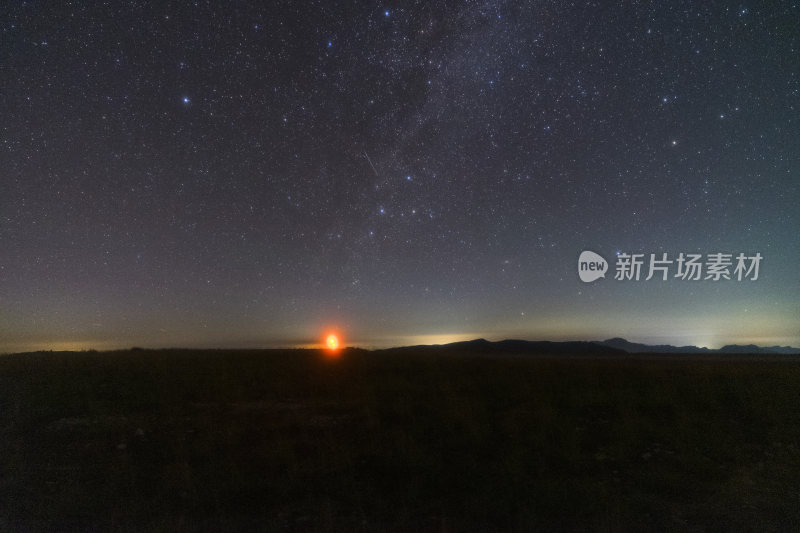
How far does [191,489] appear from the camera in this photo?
7.68 m

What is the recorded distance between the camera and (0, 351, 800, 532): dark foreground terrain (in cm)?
689

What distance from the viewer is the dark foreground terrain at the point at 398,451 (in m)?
6.89

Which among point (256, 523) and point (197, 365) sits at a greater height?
point (197, 365)

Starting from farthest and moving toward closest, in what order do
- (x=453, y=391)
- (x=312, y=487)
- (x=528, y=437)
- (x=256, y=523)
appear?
(x=453, y=391) < (x=528, y=437) < (x=312, y=487) < (x=256, y=523)

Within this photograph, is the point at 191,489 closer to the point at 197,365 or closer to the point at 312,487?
the point at 312,487

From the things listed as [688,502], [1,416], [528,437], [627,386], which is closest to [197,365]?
[1,416]

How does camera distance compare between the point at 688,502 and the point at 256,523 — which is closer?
the point at 256,523

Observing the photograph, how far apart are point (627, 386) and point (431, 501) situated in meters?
9.01

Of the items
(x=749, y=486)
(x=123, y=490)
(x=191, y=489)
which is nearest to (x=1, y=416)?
(x=123, y=490)

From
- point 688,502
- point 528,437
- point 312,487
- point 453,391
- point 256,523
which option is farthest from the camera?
point 453,391

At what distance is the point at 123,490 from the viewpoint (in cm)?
770

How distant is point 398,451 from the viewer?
9148 mm

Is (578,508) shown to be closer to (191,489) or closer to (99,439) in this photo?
(191,489)

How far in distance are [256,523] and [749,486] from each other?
7569mm
